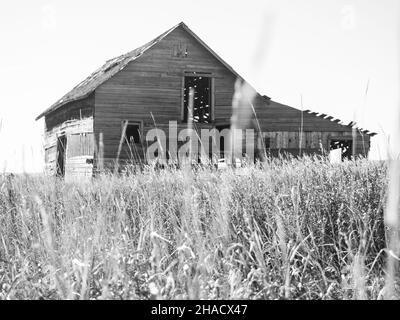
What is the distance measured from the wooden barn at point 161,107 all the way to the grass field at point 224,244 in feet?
43.3

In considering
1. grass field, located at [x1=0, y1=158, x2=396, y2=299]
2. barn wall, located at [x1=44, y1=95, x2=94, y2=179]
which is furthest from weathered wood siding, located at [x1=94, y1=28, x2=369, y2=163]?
grass field, located at [x1=0, y1=158, x2=396, y2=299]

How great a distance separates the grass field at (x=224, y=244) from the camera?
3.17 metres

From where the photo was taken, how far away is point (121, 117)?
20.0 metres

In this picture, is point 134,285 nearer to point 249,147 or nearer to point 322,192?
point 322,192

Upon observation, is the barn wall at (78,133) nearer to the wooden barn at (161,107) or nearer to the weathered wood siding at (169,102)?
the wooden barn at (161,107)

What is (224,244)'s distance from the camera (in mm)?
3963

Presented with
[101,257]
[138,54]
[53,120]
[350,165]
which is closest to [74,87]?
[53,120]

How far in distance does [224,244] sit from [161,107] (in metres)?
16.8

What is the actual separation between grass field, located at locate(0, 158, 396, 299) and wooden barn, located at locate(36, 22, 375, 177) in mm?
13205

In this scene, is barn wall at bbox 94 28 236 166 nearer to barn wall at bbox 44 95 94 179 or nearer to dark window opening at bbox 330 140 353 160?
barn wall at bbox 44 95 94 179

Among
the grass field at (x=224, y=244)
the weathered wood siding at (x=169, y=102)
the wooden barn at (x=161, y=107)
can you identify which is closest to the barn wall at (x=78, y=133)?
the wooden barn at (x=161, y=107)

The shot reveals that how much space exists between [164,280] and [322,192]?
2222 millimetres

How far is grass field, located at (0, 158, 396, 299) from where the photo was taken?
3.17m

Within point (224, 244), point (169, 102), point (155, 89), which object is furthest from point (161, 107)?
point (224, 244)
